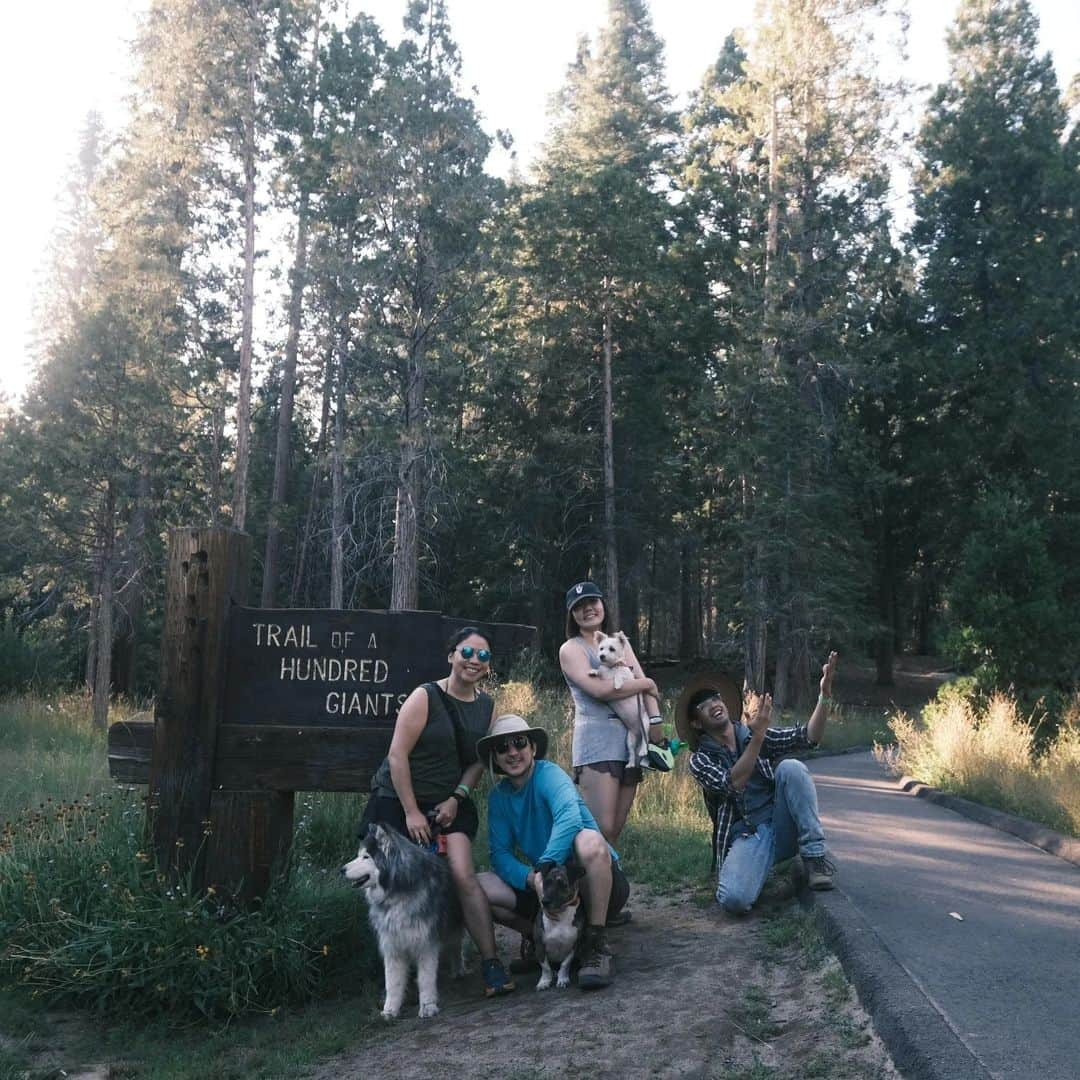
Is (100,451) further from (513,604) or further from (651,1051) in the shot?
(651,1051)

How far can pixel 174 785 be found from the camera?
21.5ft

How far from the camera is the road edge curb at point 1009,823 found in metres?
8.63

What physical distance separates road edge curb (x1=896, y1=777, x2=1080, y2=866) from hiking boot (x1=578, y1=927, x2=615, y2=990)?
4.49 m

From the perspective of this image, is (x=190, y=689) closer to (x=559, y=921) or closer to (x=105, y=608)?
(x=559, y=921)

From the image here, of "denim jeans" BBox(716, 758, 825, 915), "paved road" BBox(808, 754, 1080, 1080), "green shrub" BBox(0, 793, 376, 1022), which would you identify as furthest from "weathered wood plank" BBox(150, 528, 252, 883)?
"paved road" BBox(808, 754, 1080, 1080)

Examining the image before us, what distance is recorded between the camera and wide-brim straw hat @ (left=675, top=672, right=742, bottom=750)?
22.8 ft

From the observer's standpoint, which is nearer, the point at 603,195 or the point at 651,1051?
the point at 651,1051

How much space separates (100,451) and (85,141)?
3264 cm

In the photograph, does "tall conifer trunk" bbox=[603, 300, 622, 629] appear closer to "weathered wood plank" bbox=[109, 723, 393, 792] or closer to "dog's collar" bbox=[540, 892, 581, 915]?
"weathered wood plank" bbox=[109, 723, 393, 792]

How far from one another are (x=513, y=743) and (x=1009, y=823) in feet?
20.7

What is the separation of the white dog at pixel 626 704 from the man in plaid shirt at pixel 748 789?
389mm

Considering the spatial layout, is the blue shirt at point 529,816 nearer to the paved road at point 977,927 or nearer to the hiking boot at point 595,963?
the hiking boot at point 595,963

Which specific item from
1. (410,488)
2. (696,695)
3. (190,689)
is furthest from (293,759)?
(410,488)

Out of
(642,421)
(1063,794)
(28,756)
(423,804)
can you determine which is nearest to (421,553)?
(642,421)
